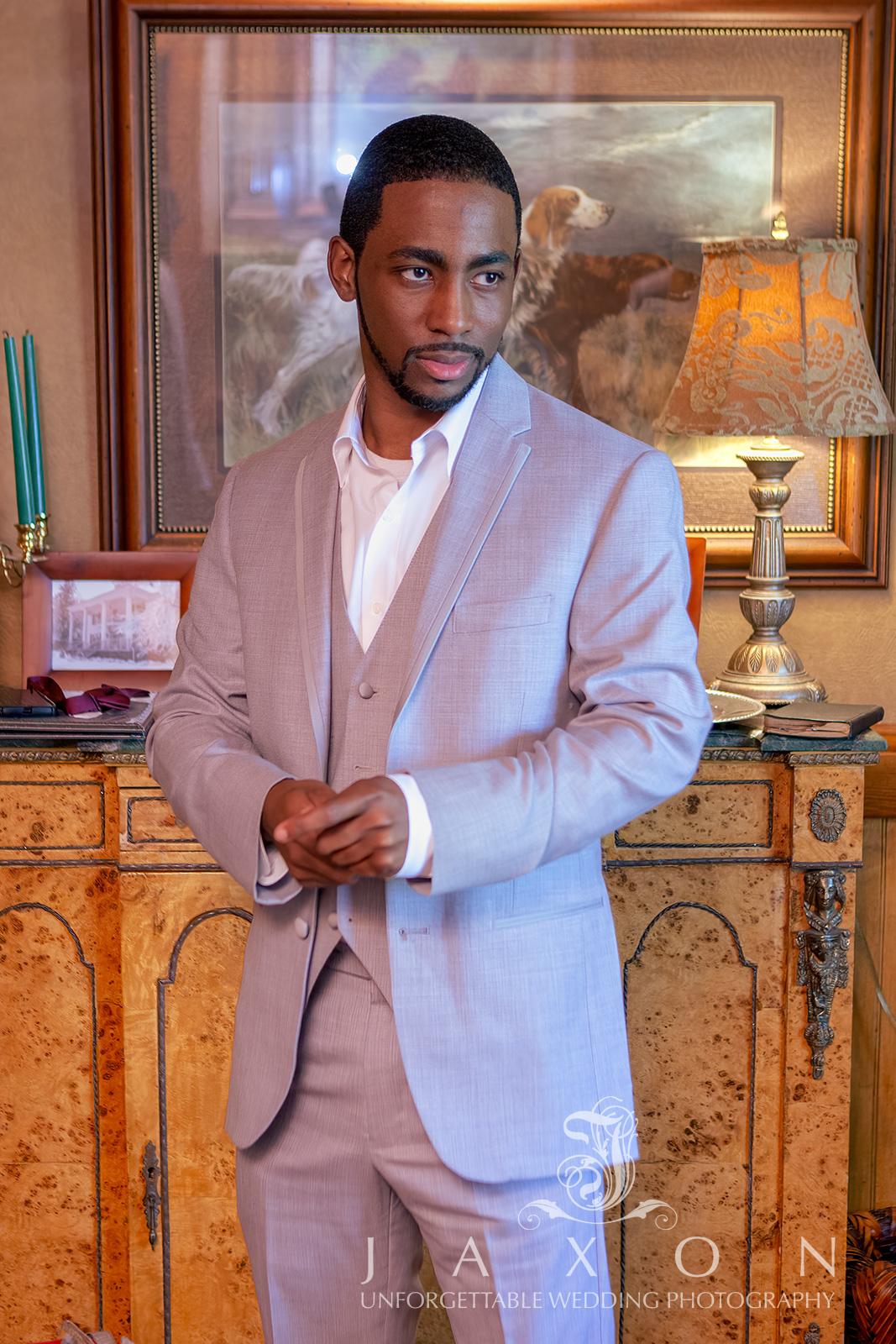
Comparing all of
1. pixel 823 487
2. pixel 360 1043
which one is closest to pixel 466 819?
pixel 360 1043

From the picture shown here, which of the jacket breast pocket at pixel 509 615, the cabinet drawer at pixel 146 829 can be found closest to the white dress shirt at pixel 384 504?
the jacket breast pocket at pixel 509 615

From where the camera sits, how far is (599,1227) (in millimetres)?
1417

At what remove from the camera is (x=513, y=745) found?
134 centimetres

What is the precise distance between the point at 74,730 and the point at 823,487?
156cm

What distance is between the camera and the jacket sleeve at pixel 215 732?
134 cm

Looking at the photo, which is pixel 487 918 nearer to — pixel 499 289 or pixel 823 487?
pixel 499 289

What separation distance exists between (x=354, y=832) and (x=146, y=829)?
960 mm

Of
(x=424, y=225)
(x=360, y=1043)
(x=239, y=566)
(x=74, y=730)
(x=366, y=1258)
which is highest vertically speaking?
(x=424, y=225)

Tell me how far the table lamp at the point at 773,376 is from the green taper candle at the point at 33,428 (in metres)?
1.23

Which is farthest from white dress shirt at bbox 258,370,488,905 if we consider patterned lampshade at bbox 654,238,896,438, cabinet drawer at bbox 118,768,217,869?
patterned lampshade at bbox 654,238,896,438

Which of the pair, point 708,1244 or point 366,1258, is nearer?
point 366,1258

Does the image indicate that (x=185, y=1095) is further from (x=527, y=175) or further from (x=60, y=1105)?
(x=527, y=175)

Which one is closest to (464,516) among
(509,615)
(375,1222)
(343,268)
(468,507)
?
(468,507)

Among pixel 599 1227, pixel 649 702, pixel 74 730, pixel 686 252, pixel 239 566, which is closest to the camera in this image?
pixel 649 702
